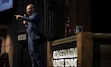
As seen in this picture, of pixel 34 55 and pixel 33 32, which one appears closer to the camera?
pixel 34 55

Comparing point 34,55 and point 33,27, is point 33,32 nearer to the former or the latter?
point 33,27

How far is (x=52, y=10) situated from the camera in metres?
13.6

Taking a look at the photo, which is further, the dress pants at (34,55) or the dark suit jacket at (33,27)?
the dark suit jacket at (33,27)

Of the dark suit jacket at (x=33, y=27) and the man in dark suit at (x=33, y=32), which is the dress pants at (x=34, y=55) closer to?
the man in dark suit at (x=33, y=32)

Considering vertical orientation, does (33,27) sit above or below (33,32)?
above

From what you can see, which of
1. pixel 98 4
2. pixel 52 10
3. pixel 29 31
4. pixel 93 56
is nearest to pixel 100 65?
pixel 93 56

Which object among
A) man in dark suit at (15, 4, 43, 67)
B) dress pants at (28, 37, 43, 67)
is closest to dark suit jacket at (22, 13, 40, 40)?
man in dark suit at (15, 4, 43, 67)

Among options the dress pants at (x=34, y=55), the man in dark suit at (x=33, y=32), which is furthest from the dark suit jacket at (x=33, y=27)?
the dress pants at (x=34, y=55)

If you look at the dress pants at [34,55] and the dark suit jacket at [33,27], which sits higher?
the dark suit jacket at [33,27]

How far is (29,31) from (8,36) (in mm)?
7509

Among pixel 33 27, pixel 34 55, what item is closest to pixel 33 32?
pixel 33 27

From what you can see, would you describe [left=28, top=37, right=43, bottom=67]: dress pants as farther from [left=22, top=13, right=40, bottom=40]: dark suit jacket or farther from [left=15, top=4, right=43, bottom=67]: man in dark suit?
[left=22, top=13, right=40, bottom=40]: dark suit jacket

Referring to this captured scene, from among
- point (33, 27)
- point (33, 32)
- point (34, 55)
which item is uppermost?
point (33, 27)

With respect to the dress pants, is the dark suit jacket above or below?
above
